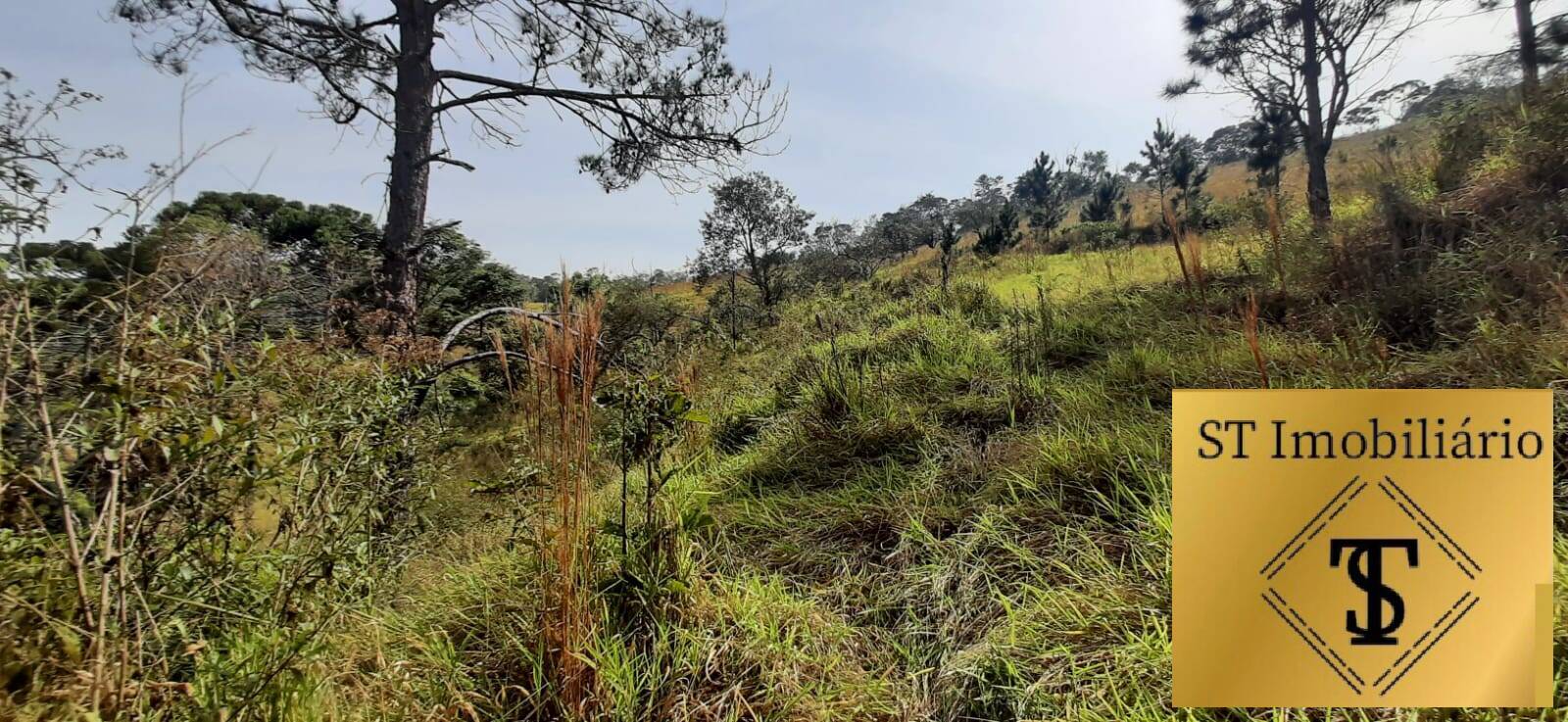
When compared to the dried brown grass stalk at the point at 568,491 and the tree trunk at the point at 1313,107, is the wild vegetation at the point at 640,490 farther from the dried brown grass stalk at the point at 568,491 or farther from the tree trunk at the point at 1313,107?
the tree trunk at the point at 1313,107

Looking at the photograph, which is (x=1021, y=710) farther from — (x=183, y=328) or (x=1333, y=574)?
(x=183, y=328)

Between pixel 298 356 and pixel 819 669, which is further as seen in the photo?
pixel 298 356

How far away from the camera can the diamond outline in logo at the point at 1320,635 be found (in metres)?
0.98

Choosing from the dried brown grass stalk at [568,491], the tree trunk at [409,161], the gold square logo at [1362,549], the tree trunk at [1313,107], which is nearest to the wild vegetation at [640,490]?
the dried brown grass stalk at [568,491]

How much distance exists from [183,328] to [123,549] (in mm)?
662

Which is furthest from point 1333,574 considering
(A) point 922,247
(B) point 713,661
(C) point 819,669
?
(A) point 922,247

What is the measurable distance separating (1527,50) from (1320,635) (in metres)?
8.06

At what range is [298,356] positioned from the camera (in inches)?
72.3

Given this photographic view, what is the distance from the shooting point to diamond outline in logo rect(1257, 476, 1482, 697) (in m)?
0.98

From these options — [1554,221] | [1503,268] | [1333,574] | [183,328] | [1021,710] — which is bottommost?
[1021,710]

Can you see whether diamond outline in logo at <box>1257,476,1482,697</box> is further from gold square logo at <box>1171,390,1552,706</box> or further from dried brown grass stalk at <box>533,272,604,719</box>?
dried brown grass stalk at <box>533,272,604,719</box>

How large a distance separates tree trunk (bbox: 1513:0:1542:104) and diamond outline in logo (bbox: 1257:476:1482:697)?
18.5 feet

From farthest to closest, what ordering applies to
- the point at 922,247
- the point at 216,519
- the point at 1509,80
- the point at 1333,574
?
the point at 922,247, the point at 1509,80, the point at 216,519, the point at 1333,574

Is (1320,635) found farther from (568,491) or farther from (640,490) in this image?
(640,490)
